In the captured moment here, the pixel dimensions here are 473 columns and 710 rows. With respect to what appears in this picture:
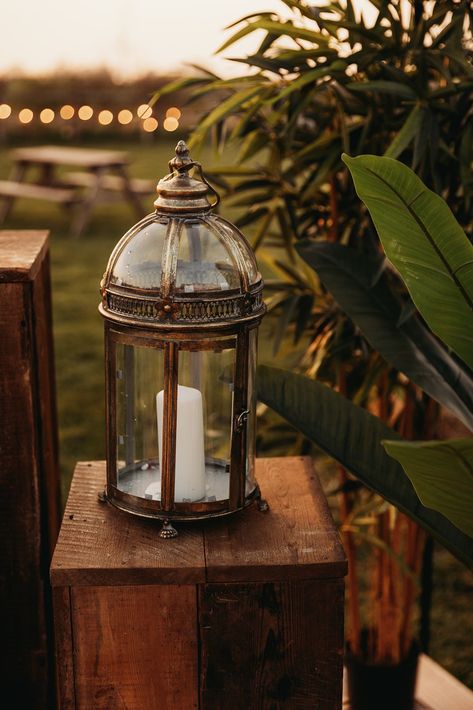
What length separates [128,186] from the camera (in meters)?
7.46

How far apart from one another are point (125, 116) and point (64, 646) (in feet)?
35.0

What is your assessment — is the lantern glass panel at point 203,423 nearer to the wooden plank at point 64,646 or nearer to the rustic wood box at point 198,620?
the rustic wood box at point 198,620

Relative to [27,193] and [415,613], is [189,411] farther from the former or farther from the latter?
[27,193]

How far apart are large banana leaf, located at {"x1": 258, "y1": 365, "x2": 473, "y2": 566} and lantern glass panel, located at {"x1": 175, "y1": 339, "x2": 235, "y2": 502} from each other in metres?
0.09

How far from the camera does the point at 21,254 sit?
158 centimetres

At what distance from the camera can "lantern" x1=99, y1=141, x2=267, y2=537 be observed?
1.24 meters

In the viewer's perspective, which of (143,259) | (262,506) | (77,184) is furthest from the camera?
(77,184)

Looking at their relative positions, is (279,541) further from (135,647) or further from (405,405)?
(405,405)

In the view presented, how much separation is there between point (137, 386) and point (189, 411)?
5.6 inches

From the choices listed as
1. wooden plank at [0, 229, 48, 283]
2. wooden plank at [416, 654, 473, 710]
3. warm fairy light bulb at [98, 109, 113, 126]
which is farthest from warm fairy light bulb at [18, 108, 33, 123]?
wooden plank at [416, 654, 473, 710]

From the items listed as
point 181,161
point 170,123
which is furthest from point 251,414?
point 170,123

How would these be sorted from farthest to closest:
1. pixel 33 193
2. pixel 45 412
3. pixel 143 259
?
1. pixel 33 193
2. pixel 45 412
3. pixel 143 259

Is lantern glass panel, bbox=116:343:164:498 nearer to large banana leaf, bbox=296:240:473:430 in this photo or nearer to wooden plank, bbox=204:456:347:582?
wooden plank, bbox=204:456:347:582

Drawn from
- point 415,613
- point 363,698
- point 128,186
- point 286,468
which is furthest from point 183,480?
point 128,186
